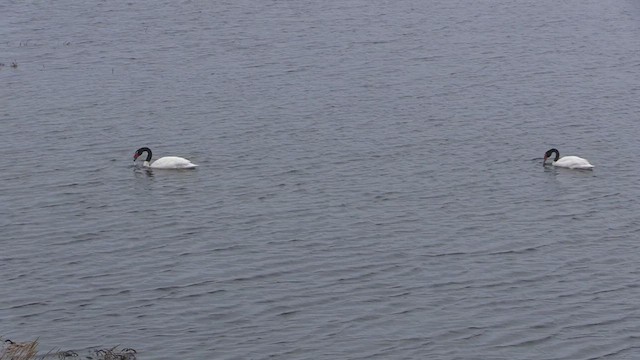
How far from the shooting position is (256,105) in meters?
39.2

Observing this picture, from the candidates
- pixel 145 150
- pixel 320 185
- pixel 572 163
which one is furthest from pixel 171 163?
pixel 572 163

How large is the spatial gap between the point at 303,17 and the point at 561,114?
1702 centimetres

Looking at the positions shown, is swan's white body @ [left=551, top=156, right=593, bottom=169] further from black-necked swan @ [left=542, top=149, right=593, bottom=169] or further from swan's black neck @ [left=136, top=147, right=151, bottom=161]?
swan's black neck @ [left=136, top=147, right=151, bottom=161]

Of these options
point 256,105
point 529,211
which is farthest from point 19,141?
point 529,211

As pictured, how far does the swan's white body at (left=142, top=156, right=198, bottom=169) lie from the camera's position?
107 ft

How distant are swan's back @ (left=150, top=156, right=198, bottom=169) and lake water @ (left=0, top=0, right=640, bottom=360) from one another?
498 mm

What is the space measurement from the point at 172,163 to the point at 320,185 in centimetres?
431

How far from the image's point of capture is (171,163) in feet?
108

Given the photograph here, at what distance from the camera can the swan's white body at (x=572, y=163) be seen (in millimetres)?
32969

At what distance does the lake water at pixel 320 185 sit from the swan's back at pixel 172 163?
0.50m

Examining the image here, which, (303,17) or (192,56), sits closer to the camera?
(192,56)

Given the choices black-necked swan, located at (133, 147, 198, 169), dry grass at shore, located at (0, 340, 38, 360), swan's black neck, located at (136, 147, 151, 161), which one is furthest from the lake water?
dry grass at shore, located at (0, 340, 38, 360)

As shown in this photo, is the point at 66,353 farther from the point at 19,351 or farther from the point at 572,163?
the point at 572,163

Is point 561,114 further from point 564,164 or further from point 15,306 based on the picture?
point 15,306
